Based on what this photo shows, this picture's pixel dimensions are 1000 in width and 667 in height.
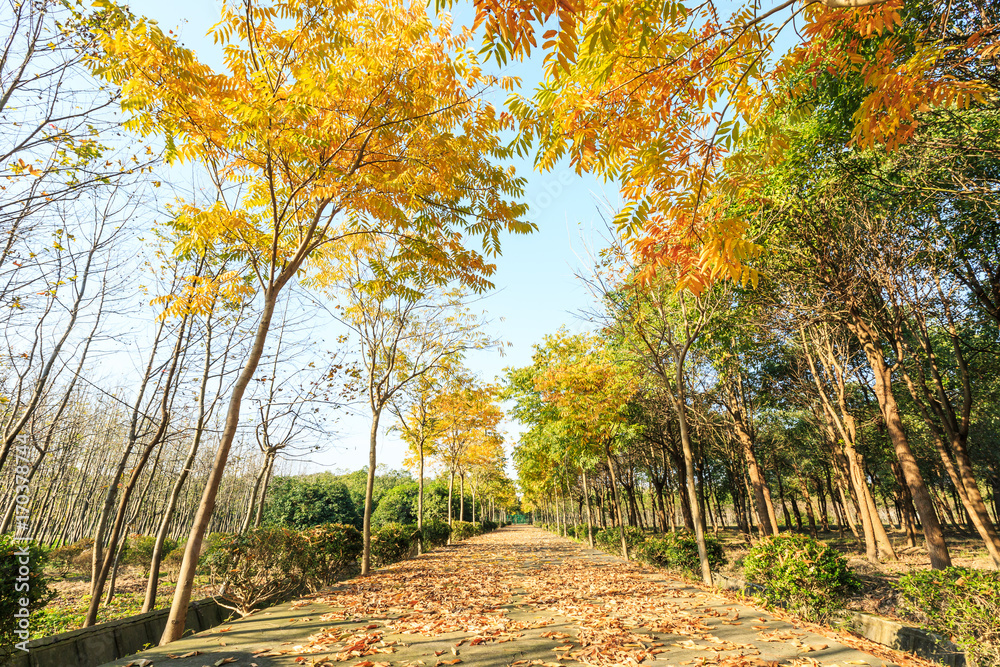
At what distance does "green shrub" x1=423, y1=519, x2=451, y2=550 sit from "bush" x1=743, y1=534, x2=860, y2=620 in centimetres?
1612

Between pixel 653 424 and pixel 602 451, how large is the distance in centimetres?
557

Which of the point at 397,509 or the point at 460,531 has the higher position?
the point at 397,509

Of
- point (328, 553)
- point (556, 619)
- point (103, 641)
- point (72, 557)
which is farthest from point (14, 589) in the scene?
point (72, 557)

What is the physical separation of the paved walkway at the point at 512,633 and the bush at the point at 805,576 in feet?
1.32

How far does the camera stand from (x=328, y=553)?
10.5 meters

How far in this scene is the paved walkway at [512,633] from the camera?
455 centimetres

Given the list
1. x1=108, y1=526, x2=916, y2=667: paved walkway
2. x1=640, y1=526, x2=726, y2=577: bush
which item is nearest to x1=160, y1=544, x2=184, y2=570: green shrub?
x1=108, y1=526, x2=916, y2=667: paved walkway

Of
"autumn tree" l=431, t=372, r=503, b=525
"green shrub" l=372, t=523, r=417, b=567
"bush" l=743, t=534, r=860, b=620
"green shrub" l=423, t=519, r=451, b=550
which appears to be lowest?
"green shrub" l=423, t=519, r=451, b=550

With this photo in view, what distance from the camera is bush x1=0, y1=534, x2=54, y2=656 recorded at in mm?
4902

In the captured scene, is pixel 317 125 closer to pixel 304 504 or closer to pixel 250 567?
pixel 250 567

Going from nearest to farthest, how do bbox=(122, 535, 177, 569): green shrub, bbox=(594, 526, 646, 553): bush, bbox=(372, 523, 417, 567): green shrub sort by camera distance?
bbox=(372, 523, 417, 567): green shrub → bbox=(594, 526, 646, 553): bush → bbox=(122, 535, 177, 569): green shrub

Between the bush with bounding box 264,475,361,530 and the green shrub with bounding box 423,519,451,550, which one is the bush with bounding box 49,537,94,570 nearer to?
the bush with bounding box 264,475,361,530

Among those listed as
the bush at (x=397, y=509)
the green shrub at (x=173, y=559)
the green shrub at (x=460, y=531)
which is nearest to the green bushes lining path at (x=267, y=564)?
the green shrub at (x=173, y=559)

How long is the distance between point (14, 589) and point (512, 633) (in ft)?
19.8
